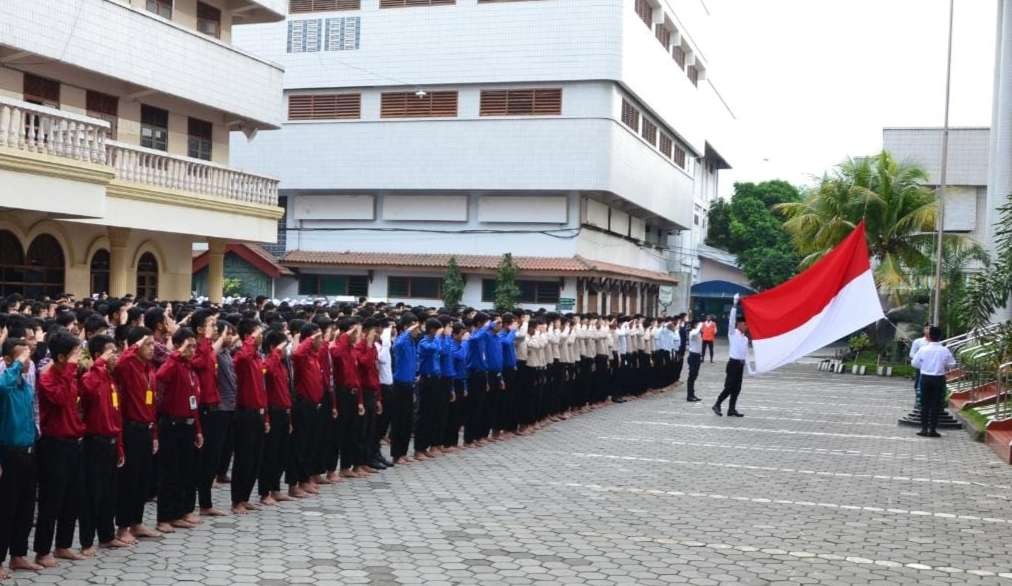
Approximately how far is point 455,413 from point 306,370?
12.3 feet

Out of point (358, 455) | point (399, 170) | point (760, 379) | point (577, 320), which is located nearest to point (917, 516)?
point (358, 455)

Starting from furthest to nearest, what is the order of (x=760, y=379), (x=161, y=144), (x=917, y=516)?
(x=760, y=379), (x=161, y=144), (x=917, y=516)

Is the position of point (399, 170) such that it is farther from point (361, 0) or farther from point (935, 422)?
point (935, 422)

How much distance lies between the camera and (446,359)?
13711mm

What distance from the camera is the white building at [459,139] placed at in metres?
36.3

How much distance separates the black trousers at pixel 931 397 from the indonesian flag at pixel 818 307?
195 centimetres

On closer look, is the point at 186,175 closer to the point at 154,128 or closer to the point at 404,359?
the point at 154,128

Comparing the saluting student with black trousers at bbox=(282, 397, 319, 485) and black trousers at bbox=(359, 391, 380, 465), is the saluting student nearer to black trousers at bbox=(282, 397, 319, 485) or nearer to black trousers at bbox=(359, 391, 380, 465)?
black trousers at bbox=(282, 397, 319, 485)

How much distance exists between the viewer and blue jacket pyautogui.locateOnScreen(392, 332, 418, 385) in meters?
12.7

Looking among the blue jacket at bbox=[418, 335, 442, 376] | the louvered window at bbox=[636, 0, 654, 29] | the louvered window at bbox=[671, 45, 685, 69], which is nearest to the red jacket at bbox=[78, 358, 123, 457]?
the blue jacket at bbox=[418, 335, 442, 376]

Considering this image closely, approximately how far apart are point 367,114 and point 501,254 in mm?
6853

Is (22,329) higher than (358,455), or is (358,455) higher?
(22,329)

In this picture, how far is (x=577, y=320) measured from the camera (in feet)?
63.9

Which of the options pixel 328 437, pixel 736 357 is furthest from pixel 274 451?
pixel 736 357
